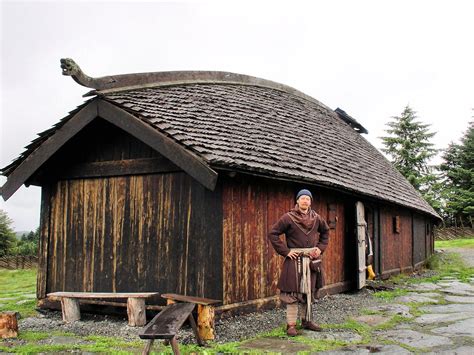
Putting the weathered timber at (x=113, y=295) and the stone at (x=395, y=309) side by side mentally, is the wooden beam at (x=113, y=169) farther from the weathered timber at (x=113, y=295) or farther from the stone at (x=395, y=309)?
the stone at (x=395, y=309)

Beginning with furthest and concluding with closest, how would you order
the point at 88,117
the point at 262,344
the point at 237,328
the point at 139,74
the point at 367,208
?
the point at 367,208 → the point at 139,74 → the point at 88,117 → the point at 237,328 → the point at 262,344

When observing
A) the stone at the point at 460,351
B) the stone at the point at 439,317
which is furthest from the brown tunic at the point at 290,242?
the stone at the point at 439,317

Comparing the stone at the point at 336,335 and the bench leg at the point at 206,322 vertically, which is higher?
the bench leg at the point at 206,322

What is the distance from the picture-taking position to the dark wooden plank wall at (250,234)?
690 centimetres

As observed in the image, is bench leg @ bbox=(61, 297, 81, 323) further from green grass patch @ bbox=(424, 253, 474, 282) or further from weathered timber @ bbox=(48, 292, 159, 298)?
green grass patch @ bbox=(424, 253, 474, 282)

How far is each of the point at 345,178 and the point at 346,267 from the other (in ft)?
6.65

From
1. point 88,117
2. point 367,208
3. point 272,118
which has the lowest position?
point 367,208

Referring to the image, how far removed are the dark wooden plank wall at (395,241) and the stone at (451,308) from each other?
4340mm

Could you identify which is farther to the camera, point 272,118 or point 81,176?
point 272,118

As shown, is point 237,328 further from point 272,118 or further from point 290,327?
point 272,118

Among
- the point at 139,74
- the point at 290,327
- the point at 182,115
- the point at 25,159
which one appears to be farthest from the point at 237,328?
the point at 139,74

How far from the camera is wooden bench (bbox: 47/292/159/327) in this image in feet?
21.4

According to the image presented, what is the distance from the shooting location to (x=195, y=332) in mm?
5484

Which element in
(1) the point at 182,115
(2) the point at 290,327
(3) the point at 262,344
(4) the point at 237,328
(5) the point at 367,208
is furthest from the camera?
(5) the point at 367,208
